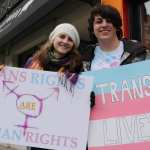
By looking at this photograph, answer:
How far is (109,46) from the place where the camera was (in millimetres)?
3801

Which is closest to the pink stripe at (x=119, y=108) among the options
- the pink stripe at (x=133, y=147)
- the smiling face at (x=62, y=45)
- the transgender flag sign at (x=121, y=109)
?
the transgender flag sign at (x=121, y=109)

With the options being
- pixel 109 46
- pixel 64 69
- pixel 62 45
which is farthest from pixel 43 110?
pixel 109 46

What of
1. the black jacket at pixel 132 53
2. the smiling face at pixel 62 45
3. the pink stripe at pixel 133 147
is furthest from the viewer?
the smiling face at pixel 62 45

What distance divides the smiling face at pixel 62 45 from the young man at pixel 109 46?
12 cm

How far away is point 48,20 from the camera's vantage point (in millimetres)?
9062

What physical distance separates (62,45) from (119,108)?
1.79 feet

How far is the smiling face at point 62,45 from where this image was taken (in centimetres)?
383

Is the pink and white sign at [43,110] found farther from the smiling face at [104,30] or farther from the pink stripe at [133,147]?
the smiling face at [104,30]

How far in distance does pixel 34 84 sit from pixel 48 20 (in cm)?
524

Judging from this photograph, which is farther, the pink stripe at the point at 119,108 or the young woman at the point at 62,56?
the young woman at the point at 62,56

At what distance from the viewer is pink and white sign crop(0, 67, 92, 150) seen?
12.4 ft

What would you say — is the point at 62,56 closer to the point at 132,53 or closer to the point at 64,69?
the point at 64,69

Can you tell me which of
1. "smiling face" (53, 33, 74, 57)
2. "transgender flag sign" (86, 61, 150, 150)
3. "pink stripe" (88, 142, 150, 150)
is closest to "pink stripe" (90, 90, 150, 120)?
"transgender flag sign" (86, 61, 150, 150)

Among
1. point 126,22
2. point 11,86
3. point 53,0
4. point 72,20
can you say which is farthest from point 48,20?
point 11,86
